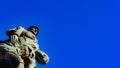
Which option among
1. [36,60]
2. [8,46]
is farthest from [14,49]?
[36,60]

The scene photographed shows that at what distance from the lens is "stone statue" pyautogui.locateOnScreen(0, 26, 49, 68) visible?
2192 centimetres

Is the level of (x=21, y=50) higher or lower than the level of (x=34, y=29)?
lower

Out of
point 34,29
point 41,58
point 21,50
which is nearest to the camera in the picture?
point 21,50

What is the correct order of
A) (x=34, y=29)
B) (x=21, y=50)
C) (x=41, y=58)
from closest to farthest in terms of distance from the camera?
(x=21, y=50) → (x=41, y=58) → (x=34, y=29)

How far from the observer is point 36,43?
24.1 meters

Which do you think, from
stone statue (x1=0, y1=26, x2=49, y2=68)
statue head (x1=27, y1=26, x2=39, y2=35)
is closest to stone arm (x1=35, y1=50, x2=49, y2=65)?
stone statue (x1=0, y1=26, x2=49, y2=68)

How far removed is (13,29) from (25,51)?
1152 millimetres

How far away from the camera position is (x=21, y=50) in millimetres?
23031

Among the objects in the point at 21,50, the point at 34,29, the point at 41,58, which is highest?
the point at 34,29

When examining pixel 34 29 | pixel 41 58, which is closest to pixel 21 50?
pixel 41 58

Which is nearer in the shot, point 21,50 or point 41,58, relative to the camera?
point 21,50

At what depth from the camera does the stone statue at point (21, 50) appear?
21922 mm

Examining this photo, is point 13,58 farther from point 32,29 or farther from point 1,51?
point 32,29

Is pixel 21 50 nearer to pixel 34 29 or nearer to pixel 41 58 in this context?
pixel 41 58
